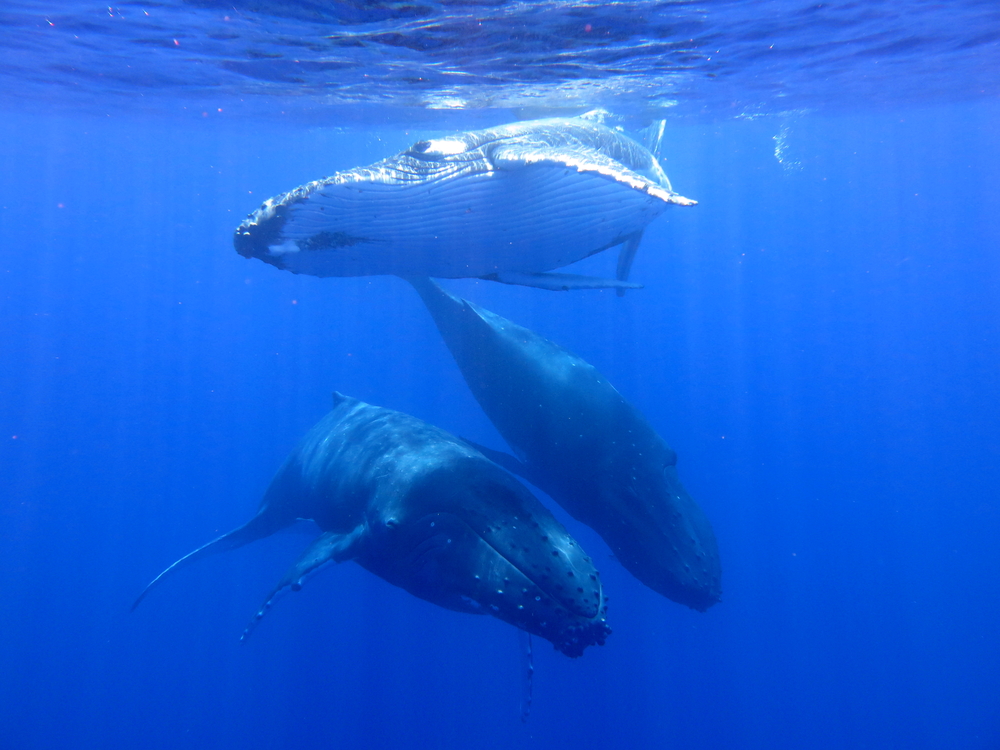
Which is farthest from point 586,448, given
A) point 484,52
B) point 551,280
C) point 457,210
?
point 484,52

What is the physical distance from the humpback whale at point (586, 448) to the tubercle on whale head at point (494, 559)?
1.43 m

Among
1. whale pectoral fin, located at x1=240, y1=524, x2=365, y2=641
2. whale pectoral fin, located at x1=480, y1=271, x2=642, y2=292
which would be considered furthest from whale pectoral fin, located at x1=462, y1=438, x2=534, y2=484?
whale pectoral fin, located at x1=480, y1=271, x2=642, y2=292

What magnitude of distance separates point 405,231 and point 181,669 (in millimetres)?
20745

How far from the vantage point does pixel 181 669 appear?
1883cm

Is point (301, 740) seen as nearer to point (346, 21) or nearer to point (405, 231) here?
point (405, 231)

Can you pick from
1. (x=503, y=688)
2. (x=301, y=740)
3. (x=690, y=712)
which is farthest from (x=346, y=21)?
(x=690, y=712)

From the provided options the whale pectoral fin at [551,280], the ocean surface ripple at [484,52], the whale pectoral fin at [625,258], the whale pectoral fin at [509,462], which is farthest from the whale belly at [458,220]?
the ocean surface ripple at [484,52]

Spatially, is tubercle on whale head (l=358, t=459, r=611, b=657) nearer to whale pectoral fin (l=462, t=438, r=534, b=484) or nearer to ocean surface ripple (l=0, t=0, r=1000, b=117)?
whale pectoral fin (l=462, t=438, r=534, b=484)

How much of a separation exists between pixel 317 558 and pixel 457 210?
4494 mm

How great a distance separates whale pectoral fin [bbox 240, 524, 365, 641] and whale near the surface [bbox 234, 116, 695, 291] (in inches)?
131

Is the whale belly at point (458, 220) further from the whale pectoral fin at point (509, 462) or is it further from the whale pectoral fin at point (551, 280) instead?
the whale pectoral fin at point (509, 462)

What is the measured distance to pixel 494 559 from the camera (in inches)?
215

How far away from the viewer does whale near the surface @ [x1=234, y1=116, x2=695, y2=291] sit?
4.30 metres

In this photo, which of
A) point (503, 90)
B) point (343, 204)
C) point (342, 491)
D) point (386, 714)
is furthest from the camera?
point (503, 90)
